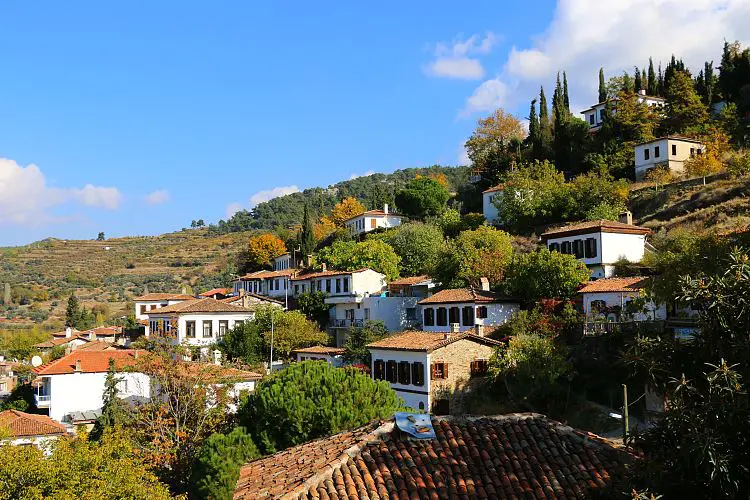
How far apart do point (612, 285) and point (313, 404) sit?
2208 centimetres

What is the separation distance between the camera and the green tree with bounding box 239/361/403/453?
72.2 ft

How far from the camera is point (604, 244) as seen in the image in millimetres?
44156

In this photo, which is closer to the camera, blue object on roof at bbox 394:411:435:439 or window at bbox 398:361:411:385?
blue object on roof at bbox 394:411:435:439

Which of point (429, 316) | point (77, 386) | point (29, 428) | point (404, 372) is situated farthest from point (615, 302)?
point (77, 386)

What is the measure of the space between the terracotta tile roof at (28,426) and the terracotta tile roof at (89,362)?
231 inches

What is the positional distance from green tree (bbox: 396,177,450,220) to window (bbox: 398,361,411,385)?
40308mm

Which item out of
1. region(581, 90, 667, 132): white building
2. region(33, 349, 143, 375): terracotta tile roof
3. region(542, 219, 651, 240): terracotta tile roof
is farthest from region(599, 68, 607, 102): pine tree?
region(33, 349, 143, 375): terracotta tile roof

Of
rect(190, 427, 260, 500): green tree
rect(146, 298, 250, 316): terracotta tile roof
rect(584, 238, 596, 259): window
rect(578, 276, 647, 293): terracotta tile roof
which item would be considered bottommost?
rect(190, 427, 260, 500): green tree

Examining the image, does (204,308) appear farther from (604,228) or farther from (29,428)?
(604,228)

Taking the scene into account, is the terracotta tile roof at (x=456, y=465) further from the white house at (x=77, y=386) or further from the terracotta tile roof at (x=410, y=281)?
the terracotta tile roof at (x=410, y=281)

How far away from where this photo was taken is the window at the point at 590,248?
44650 millimetres

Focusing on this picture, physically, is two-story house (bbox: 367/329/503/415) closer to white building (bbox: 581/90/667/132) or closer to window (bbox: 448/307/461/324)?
window (bbox: 448/307/461/324)

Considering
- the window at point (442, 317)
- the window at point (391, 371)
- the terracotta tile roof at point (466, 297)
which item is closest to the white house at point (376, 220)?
the terracotta tile roof at point (466, 297)

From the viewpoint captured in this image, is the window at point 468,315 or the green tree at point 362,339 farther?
the green tree at point 362,339
